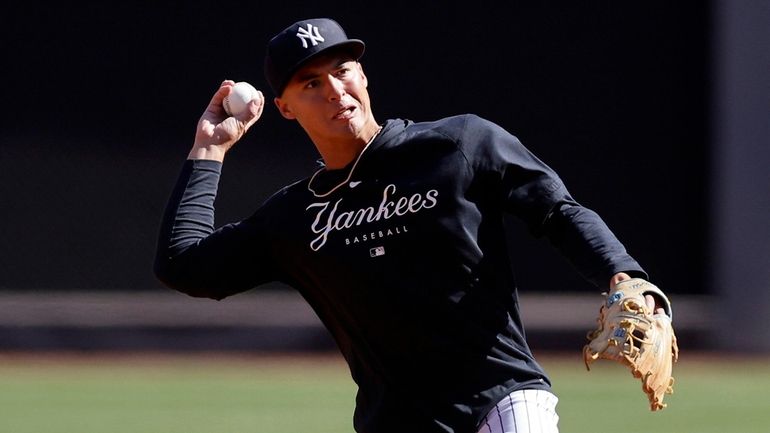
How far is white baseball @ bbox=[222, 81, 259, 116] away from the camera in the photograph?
12.9 ft

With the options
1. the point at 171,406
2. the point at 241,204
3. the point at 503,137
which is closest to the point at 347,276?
the point at 503,137

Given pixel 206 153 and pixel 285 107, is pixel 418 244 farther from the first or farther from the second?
pixel 206 153

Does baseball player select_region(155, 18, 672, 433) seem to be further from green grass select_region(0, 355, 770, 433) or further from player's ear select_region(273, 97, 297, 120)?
green grass select_region(0, 355, 770, 433)

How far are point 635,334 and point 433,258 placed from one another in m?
0.59

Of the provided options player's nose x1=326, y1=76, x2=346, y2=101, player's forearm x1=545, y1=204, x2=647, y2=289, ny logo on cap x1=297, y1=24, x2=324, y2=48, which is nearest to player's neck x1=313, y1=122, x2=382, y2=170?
player's nose x1=326, y1=76, x2=346, y2=101

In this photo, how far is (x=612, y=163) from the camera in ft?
36.8

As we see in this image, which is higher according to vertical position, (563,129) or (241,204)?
(563,129)

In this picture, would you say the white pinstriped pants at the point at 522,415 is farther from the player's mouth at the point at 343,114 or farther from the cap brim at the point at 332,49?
the cap brim at the point at 332,49

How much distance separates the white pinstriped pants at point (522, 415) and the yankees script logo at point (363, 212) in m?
0.54

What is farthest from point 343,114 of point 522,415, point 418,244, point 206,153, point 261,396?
point 261,396

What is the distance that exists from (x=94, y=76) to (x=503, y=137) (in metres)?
8.05

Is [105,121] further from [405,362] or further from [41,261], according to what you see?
[405,362]

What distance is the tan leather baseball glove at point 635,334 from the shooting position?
3047 mm

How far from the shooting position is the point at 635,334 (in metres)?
3.06
